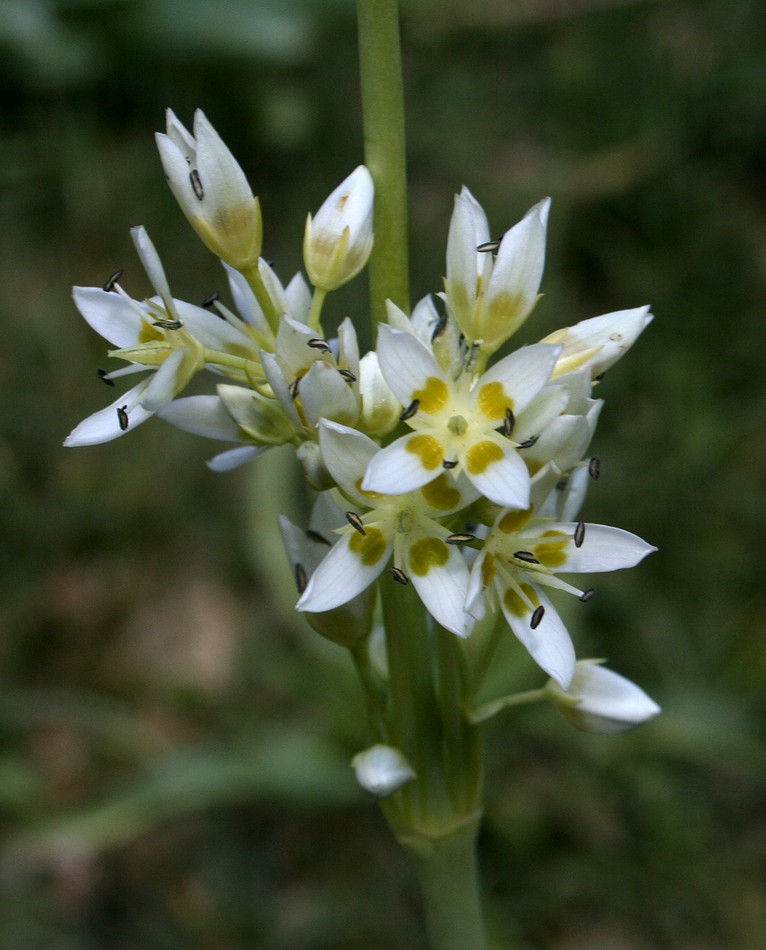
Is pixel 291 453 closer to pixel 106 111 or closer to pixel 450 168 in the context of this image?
pixel 450 168

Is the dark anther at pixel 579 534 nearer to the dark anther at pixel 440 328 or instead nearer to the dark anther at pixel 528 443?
the dark anther at pixel 528 443

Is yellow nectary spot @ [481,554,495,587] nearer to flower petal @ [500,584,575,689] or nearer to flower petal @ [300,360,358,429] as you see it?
flower petal @ [500,584,575,689]

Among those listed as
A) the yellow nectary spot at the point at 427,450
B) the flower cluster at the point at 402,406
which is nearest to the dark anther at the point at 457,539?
the flower cluster at the point at 402,406

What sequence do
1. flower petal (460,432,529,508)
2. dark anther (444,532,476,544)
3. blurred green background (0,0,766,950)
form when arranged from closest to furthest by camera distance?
1. flower petal (460,432,529,508)
2. dark anther (444,532,476,544)
3. blurred green background (0,0,766,950)

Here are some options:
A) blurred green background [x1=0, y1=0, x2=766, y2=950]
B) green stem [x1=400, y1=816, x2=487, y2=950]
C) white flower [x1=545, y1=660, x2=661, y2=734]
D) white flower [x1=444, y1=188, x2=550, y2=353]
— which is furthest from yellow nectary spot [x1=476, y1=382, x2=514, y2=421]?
blurred green background [x1=0, y1=0, x2=766, y2=950]

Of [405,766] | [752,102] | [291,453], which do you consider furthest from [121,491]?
[752,102]
